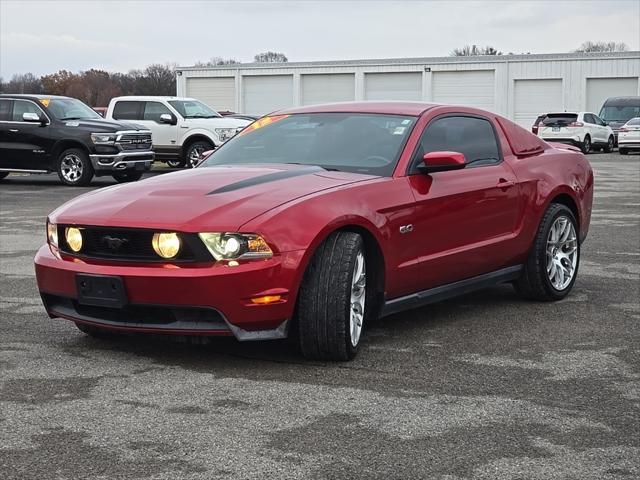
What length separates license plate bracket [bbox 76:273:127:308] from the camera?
520 cm

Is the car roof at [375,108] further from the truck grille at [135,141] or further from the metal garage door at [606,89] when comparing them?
the metal garage door at [606,89]

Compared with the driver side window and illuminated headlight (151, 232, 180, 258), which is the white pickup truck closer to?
the driver side window

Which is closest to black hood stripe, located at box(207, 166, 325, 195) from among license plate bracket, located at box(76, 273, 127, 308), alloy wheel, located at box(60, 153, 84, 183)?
license plate bracket, located at box(76, 273, 127, 308)

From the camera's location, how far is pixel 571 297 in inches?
300

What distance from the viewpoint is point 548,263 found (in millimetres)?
7383

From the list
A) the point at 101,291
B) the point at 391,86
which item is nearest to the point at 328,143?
the point at 101,291

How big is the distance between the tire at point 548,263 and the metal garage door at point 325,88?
167 feet

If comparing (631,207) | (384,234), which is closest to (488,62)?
(631,207)

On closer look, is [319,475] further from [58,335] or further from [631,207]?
[631,207]

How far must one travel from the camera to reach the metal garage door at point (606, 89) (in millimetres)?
52031

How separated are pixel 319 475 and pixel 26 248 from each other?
24.5ft

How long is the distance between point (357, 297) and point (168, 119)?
64.1 feet

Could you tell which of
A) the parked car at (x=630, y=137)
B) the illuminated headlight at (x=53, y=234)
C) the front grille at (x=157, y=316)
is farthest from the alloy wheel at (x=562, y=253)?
the parked car at (x=630, y=137)

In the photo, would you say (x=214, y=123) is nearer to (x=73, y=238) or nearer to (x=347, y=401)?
(x=73, y=238)
